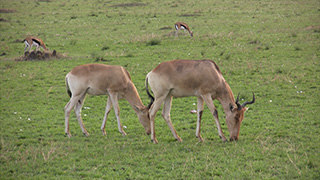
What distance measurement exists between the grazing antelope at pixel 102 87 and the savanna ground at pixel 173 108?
0.42 m

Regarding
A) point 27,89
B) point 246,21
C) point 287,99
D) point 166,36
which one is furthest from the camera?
point 246,21

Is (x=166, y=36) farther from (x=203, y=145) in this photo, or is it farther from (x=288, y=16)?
(x=203, y=145)

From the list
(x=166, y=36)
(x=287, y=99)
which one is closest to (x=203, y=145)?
(x=287, y=99)

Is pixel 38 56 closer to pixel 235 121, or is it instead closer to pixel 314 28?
pixel 235 121

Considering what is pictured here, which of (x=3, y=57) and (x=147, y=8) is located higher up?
(x=3, y=57)

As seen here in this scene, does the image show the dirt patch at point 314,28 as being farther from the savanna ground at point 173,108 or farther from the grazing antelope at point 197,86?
the grazing antelope at point 197,86

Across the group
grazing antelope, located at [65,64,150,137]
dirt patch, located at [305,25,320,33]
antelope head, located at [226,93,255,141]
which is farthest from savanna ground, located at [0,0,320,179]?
grazing antelope, located at [65,64,150,137]

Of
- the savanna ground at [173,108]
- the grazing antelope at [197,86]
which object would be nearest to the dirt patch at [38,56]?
the savanna ground at [173,108]

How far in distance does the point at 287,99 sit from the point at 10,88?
9318 mm

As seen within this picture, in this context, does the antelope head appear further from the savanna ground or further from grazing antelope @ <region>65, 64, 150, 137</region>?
grazing antelope @ <region>65, 64, 150, 137</region>

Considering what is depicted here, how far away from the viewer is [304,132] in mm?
8938

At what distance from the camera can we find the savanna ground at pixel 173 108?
7156 millimetres

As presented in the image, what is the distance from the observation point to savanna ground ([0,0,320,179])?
282 inches

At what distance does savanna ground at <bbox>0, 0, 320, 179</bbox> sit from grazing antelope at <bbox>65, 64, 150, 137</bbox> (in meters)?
0.42
